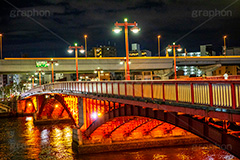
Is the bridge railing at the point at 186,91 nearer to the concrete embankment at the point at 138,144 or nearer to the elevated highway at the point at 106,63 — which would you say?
the concrete embankment at the point at 138,144

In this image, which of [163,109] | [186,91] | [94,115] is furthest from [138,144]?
[186,91]

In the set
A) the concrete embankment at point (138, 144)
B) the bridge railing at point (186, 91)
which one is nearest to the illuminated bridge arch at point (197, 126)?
the bridge railing at point (186, 91)

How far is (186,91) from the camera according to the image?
12188 mm

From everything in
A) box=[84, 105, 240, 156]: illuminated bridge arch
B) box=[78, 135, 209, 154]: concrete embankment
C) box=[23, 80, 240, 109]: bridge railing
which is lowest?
box=[78, 135, 209, 154]: concrete embankment

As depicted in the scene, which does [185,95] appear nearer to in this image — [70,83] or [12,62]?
[70,83]

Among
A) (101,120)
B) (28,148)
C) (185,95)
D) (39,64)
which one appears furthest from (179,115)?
(39,64)

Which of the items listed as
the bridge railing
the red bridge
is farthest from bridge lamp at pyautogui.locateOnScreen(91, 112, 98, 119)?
the bridge railing

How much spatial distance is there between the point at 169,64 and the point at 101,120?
50087mm

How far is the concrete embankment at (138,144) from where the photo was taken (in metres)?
31.2

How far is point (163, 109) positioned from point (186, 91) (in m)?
1.77

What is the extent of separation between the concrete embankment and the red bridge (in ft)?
2.38

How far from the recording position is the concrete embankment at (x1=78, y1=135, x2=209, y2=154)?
3120cm

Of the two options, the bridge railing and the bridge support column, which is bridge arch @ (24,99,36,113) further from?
the bridge railing

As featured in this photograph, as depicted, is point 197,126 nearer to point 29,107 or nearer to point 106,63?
point 106,63
